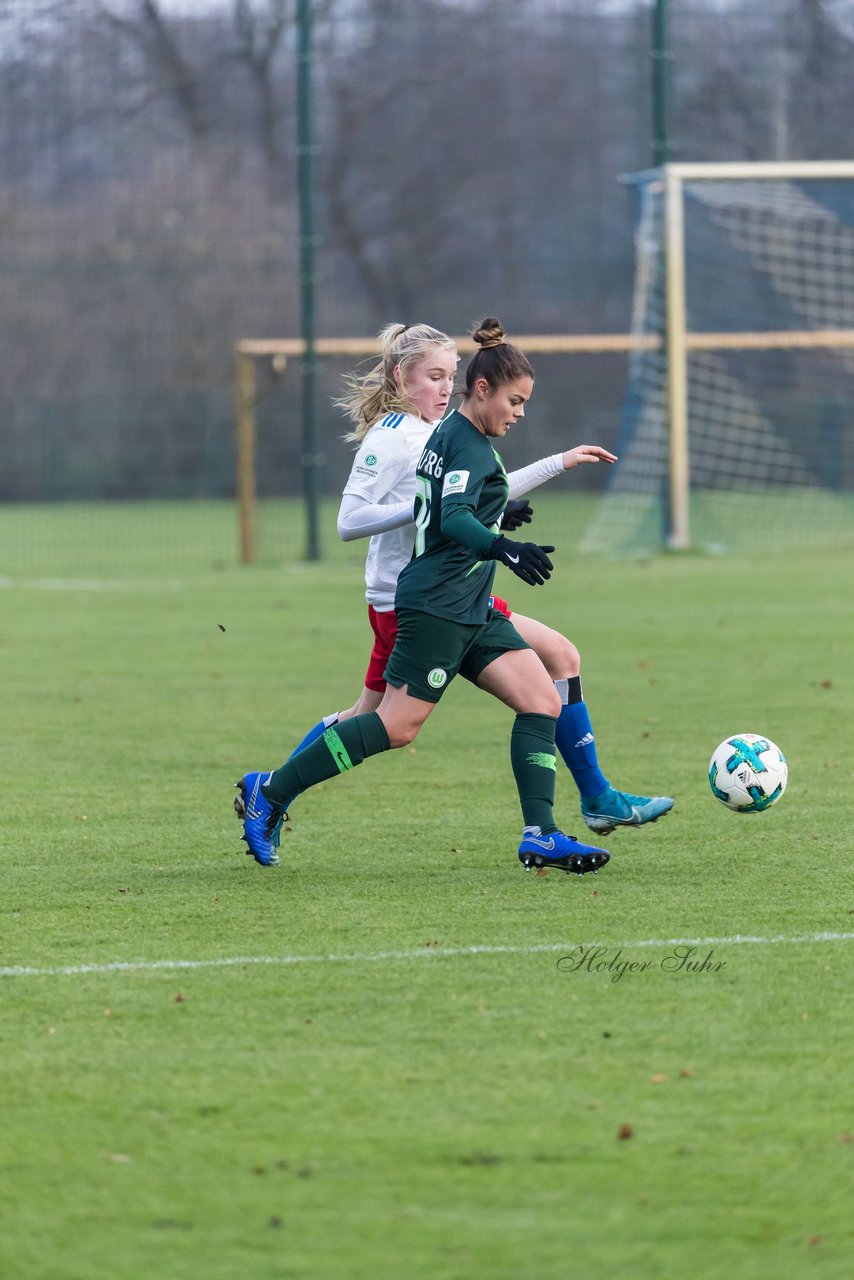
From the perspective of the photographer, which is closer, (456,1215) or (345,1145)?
(456,1215)

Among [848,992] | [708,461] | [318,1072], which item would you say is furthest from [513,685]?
[708,461]

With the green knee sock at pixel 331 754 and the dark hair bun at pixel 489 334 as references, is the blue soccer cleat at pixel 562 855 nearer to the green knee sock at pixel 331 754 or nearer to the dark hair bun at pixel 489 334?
the green knee sock at pixel 331 754

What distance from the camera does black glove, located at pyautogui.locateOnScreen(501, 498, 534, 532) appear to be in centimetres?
568

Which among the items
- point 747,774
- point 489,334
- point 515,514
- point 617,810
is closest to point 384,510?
point 515,514

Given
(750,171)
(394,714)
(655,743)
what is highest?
(750,171)

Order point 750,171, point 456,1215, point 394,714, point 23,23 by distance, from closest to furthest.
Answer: point 456,1215 → point 394,714 → point 750,171 → point 23,23

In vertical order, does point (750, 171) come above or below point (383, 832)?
above

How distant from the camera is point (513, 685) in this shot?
571cm

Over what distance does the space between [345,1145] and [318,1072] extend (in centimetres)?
40

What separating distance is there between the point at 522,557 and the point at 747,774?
4.33 ft

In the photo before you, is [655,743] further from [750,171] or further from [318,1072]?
[750,171]

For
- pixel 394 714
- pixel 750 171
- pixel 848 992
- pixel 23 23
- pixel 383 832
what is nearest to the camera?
pixel 848 992

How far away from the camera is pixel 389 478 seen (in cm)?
593

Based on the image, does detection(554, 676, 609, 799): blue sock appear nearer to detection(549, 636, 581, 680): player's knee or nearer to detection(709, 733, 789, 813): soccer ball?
detection(549, 636, 581, 680): player's knee
